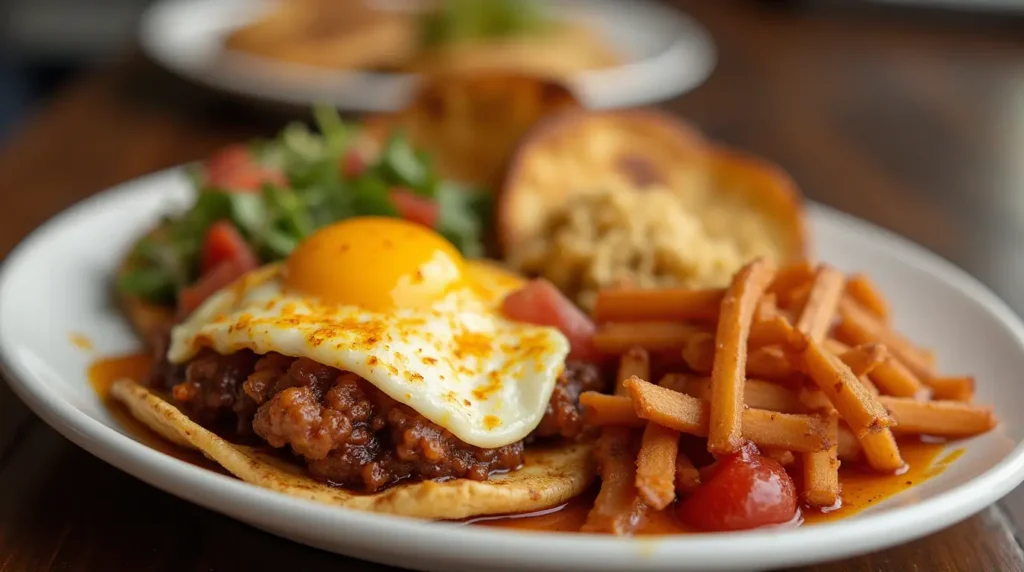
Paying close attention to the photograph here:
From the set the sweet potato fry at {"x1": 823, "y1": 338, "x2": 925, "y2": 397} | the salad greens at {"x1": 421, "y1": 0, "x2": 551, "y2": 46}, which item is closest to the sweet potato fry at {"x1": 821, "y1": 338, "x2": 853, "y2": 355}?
the sweet potato fry at {"x1": 823, "y1": 338, "x2": 925, "y2": 397}

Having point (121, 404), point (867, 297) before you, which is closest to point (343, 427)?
point (121, 404)

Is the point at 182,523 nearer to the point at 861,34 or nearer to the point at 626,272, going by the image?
the point at 626,272

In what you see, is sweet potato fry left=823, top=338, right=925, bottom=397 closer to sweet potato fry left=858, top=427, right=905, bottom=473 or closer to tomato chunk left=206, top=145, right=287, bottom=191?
sweet potato fry left=858, top=427, right=905, bottom=473

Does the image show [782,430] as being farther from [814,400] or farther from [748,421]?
[814,400]

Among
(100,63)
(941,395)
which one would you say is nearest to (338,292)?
(941,395)

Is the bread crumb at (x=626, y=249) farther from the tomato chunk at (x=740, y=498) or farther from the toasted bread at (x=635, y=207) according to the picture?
the tomato chunk at (x=740, y=498)
